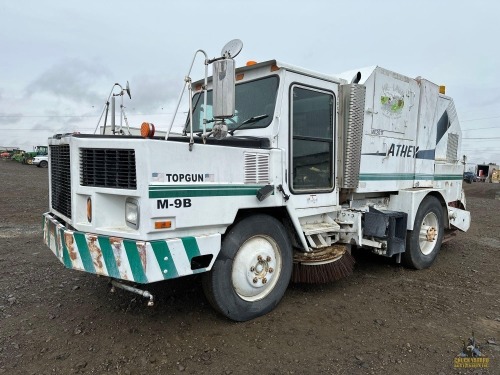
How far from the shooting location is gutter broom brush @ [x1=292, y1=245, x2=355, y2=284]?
410 cm

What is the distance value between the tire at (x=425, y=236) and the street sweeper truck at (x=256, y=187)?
0.07 ft

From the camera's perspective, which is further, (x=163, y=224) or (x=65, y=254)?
(x=65, y=254)

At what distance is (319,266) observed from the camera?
414 cm

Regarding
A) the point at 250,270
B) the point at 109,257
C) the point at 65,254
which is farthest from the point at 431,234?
the point at 65,254

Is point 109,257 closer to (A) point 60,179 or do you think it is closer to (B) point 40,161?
(A) point 60,179

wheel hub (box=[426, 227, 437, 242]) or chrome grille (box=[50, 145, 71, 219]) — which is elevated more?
chrome grille (box=[50, 145, 71, 219])

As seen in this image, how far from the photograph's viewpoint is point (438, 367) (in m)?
3.00

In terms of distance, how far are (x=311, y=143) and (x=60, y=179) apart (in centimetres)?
261

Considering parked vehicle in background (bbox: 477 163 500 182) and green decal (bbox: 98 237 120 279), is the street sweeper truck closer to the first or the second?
green decal (bbox: 98 237 120 279)

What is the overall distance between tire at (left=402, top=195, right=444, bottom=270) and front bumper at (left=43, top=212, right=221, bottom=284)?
10.9 ft

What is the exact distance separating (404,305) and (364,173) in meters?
1.62

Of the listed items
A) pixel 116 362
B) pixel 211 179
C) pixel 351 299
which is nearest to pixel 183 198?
pixel 211 179

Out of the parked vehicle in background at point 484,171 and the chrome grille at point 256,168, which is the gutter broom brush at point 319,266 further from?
the parked vehicle in background at point 484,171

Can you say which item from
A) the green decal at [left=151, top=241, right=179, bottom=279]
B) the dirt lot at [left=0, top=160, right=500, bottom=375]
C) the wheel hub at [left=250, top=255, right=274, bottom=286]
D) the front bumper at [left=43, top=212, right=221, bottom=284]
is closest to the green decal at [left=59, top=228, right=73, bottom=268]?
the front bumper at [left=43, top=212, right=221, bottom=284]
